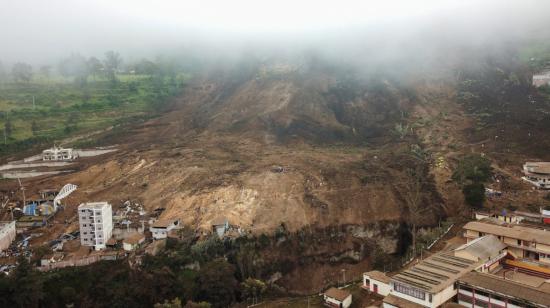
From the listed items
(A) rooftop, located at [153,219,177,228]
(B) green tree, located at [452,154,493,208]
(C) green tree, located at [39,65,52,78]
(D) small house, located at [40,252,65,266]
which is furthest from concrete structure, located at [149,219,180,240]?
(C) green tree, located at [39,65,52,78]

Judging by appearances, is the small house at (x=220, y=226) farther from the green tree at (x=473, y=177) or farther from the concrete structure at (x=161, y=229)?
the green tree at (x=473, y=177)

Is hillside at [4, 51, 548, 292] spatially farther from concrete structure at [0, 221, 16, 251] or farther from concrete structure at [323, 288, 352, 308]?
concrete structure at [323, 288, 352, 308]

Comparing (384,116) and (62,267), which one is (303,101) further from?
(62,267)

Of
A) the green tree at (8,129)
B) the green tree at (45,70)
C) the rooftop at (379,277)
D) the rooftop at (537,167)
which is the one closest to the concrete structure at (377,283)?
the rooftop at (379,277)

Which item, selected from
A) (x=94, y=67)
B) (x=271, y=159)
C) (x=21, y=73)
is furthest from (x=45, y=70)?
(x=271, y=159)

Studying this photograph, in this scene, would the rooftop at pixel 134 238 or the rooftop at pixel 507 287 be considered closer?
the rooftop at pixel 507 287
